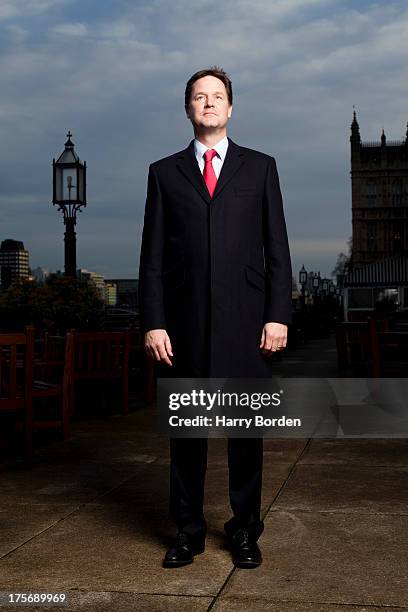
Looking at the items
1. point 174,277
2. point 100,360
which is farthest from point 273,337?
point 100,360

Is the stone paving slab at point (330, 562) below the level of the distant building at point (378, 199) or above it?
below

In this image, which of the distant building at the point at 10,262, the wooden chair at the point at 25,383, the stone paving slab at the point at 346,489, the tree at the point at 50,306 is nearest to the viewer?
the stone paving slab at the point at 346,489

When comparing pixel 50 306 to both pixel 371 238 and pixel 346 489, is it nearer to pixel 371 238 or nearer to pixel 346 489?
pixel 346 489

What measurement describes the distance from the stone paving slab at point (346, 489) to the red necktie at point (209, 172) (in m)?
1.69

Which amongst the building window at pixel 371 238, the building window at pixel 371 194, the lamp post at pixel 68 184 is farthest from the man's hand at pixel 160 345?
the building window at pixel 371 194

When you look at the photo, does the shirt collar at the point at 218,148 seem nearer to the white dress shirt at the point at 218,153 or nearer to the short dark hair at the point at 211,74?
the white dress shirt at the point at 218,153

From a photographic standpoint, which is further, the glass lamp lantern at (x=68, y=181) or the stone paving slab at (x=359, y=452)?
the glass lamp lantern at (x=68, y=181)

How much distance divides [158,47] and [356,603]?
11.0 m

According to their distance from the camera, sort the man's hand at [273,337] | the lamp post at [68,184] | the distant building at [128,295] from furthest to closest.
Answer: the distant building at [128,295] < the lamp post at [68,184] < the man's hand at [273,337]

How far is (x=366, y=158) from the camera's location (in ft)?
331

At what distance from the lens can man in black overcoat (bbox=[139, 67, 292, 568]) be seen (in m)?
3.28

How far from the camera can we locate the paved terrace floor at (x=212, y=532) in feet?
9.82

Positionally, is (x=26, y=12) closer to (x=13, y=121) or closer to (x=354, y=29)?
(x=354, y=29)

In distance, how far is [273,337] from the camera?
129 inches
